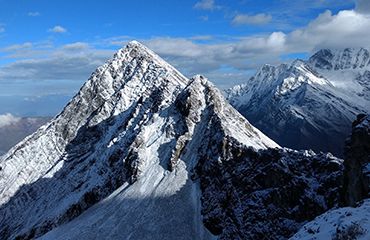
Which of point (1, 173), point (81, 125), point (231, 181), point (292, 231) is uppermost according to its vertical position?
point (81, 125)

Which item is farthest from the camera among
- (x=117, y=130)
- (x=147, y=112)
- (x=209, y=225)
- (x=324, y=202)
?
Result: (x=117, y=130)

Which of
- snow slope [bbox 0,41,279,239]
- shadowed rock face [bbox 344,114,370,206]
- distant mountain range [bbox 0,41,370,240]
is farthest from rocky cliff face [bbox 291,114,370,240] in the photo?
snow slope [bbox 0,41,279,239]

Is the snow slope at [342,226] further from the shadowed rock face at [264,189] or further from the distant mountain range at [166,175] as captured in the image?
the shadowed rock face at [264,189]

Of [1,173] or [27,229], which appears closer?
[27,229]

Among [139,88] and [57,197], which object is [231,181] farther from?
[139,88]

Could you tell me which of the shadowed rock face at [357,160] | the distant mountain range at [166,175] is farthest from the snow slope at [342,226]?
the distant mountain range at [166,175]

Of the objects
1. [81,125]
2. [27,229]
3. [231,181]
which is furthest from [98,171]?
[231,181]

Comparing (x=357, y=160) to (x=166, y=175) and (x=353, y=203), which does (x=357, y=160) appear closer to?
(x=353, y=203)
